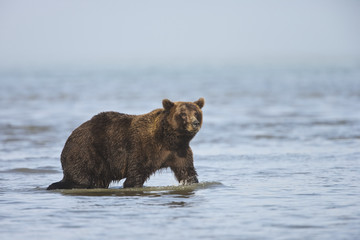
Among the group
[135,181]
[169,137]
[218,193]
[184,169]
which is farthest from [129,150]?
[218,193]

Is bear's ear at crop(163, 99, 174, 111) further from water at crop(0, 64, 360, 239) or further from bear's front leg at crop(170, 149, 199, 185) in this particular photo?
water at crop(0, 64, 360, 239)

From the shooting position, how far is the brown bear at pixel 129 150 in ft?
29.7

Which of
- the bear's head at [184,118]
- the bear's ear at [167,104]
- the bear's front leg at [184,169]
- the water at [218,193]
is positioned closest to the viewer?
the water at [218,193]

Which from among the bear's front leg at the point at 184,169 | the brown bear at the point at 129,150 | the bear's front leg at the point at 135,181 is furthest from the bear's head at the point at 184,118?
the bear's front leg at the point at 135,181

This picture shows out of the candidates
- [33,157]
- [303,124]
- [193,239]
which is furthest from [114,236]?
[303,124]

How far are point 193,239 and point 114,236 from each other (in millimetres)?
723

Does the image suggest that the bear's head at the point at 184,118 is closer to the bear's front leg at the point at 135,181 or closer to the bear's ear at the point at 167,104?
the bear's ear at the point at 167,104

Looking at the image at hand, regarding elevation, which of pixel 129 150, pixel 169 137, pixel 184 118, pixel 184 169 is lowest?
pixel 184 169

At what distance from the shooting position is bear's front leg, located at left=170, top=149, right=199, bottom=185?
9172mm

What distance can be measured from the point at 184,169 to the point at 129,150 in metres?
0.74

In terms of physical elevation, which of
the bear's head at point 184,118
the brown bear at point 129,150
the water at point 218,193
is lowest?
the water at point 218,193

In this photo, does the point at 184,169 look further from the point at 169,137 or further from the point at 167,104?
the point at 167,104

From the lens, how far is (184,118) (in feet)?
29.1

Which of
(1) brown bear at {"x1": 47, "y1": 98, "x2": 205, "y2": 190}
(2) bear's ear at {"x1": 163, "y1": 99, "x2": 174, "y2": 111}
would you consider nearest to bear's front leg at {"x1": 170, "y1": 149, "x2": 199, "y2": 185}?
(1) brown bear at {"x1": 47, "y1": 98, "x2": 205, "y2": 190}
